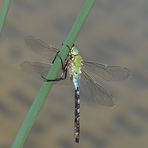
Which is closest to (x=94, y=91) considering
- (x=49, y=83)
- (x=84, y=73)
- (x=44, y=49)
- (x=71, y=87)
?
(x=84, y=73)

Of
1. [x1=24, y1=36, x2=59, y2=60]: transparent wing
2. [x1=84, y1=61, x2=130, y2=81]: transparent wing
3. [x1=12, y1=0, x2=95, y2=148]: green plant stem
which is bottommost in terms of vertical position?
[x1=12, y1=0, x2=95, y2=148]: green plant stem

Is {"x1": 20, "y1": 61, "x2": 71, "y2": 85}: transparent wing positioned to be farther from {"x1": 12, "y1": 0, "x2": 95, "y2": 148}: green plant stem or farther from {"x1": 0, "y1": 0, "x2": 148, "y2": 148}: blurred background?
{"x1": 0, "y1": 0, "x2": 148, "y2": 148}: blurred background

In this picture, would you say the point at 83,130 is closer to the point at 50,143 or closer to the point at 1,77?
the point at 50,143

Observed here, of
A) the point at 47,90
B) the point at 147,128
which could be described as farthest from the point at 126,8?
the point at 47,90

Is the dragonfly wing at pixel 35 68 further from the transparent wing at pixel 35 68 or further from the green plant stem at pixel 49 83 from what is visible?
the green plant stem at pixel 49 83

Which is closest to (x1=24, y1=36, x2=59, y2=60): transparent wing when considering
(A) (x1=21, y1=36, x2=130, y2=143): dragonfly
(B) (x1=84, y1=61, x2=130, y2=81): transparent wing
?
(A) (x1=21, y1=36, x2=130, y2=143): dragonfly

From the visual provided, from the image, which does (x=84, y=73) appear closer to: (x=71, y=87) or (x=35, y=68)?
(x=35, y=68)
